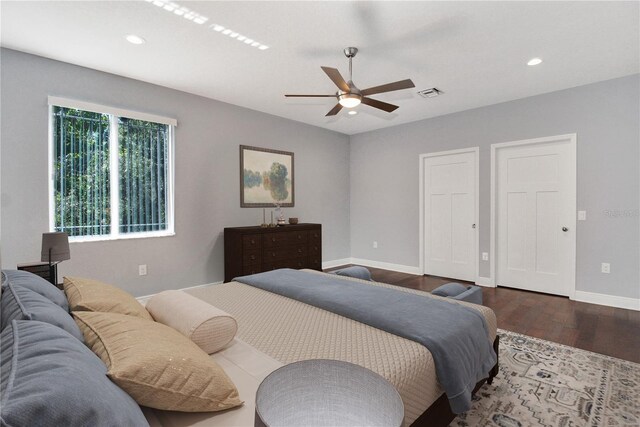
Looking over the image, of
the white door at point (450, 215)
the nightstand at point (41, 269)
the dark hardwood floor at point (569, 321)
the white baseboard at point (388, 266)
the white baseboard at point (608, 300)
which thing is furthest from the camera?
the white baseboard at point (388, 266)

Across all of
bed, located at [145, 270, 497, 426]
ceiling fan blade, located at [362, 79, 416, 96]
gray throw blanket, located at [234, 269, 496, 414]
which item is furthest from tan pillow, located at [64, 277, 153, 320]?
ceiling fan blade, located at [362, 79, 416, 96]

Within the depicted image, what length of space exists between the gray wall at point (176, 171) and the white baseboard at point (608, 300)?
12.3 ft

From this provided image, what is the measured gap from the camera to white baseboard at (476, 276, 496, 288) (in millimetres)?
4580

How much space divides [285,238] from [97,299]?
3.27 m

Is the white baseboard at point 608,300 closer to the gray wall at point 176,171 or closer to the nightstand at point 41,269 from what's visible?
the gray wall at point 176,171

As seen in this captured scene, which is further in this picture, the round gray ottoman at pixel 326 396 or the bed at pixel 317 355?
the bed at pixel 317 355

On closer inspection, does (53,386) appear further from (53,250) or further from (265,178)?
(265,178)

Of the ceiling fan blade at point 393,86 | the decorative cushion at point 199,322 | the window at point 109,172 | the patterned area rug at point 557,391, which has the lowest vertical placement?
the patterned area rug at point 557,391

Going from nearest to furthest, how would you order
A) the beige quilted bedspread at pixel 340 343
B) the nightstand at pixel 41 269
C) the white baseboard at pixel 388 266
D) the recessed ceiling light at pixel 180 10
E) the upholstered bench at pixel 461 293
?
1. the beige quilted bedspread at pixel 340 343
2. the nightstand at pixel 41 269
3. the recessed ceiling light at pixel 180 10
4. the upholstered bench at pixel 461 293
5. the white baseboard at pixel 388 266

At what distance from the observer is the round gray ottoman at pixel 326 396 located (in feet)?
1.95

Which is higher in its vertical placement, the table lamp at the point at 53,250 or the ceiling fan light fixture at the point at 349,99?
the ceiling fan light fixture at the point at 349,99

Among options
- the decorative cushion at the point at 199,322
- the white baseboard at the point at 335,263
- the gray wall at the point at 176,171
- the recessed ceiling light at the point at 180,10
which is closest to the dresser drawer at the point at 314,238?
the gray wall at the point at 176,171

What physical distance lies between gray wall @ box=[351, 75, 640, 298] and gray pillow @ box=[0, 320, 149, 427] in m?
4.86

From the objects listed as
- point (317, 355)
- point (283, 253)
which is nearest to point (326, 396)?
point (317, 355)
